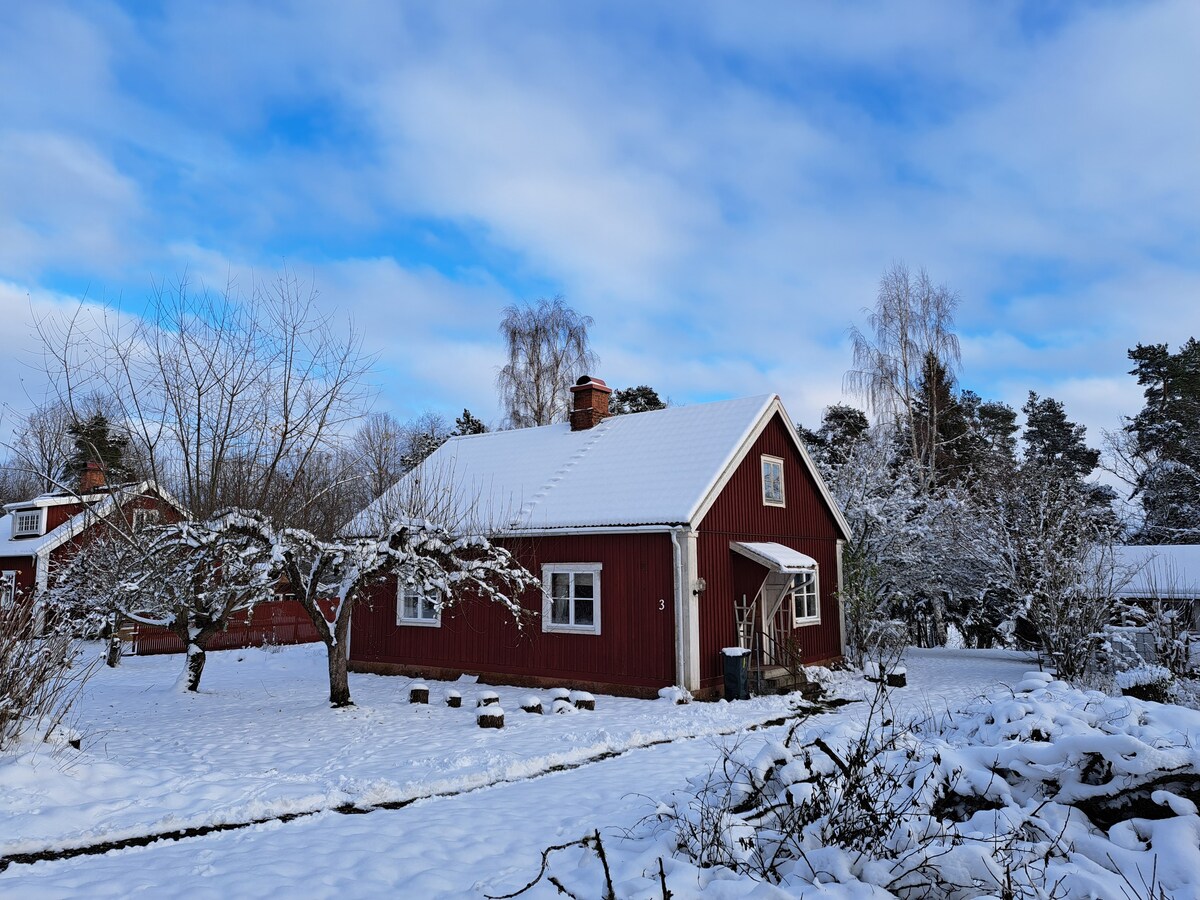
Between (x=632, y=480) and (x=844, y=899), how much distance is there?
37.1 ft

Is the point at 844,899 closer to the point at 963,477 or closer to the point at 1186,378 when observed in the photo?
the point at 963,477

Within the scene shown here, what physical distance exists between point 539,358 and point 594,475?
16.7 m

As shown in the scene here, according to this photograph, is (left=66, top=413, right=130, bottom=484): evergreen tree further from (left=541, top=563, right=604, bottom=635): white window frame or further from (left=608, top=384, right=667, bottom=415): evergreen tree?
(left=608, top=384, right=667, bottom=415): evergreen tree

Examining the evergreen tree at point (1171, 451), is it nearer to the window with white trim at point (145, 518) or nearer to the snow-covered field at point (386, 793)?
the snow-covered field at point (386, 793)

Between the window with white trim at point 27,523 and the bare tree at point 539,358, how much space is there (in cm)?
1738

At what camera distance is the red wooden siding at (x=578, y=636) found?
44.3ft

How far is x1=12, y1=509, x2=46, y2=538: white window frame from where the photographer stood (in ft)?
93.4

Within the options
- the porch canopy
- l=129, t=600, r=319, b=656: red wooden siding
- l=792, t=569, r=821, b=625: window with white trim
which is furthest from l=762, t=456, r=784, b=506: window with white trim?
l=129, t=600, r=319, b=656: red wooden siding

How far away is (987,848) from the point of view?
4230mm

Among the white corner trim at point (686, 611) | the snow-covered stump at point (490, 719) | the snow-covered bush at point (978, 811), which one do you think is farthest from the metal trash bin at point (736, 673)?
the snow-covered bush at point (978, 811)

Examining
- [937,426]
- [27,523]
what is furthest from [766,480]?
[27,523]

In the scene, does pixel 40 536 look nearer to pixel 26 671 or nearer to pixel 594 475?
pixel 594 475

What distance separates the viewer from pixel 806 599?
1714cm

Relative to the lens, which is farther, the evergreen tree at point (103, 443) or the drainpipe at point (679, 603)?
the drainpipe at point (679, 603)
